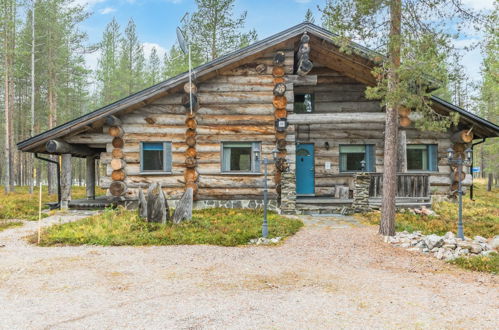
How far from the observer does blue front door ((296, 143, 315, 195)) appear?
606 inches

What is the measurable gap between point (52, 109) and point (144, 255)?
1936cm

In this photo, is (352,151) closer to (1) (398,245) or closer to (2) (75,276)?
(1) (398,245)

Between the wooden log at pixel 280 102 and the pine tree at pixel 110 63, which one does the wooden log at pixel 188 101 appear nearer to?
the wooden log at pixel 280 102

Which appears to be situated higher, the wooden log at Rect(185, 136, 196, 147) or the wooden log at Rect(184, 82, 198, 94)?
the wooden log at Rect(184, 82, 198, 94)

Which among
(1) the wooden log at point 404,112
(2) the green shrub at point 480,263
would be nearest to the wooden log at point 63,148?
(2) the green shrub at point 480,263

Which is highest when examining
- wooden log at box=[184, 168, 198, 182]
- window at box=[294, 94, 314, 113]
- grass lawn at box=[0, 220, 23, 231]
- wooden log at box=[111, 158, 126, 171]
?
window at box=[294, 94, 314, 113]

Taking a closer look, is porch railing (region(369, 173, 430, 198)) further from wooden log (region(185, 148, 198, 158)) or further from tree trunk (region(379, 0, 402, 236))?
wooden log (region(185, 148, 198, 158))

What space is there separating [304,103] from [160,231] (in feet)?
33.0

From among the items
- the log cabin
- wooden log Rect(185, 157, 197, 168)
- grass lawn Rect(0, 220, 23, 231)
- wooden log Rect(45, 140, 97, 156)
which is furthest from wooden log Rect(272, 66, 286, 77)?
grass lawn Rect(0, 220, 23, 231)

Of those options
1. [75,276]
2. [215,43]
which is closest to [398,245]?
[75,276]

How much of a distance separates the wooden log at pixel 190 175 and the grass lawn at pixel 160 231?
2.76 meters

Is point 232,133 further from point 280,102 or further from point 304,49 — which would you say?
point 304,49

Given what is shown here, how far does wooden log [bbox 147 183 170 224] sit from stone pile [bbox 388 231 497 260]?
6452 mm

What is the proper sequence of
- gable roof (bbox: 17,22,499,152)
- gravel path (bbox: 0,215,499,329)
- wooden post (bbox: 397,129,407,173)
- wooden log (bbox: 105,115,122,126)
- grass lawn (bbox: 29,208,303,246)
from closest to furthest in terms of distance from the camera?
gravel path (bbox: 0,215,499,329), grass lawn (bbox: 29,208,303,246), gable roof (bbox: 17,22,499,152), wooden log (bbox: 105,115,122,126), wooden post (bbox: 397,129,407,173)
